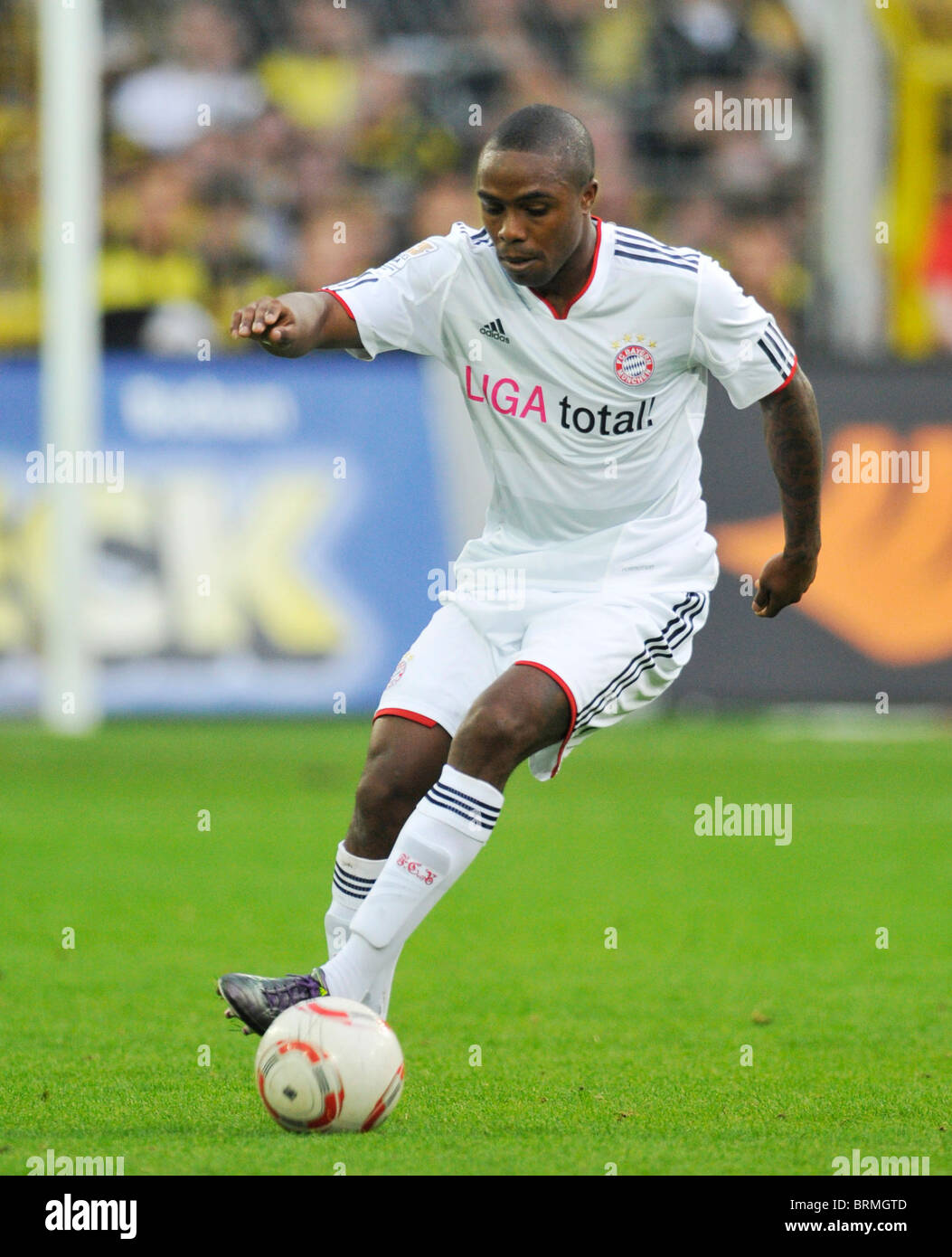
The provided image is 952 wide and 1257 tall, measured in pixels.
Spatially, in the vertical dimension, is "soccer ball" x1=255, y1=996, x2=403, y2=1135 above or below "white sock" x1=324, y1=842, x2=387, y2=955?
below

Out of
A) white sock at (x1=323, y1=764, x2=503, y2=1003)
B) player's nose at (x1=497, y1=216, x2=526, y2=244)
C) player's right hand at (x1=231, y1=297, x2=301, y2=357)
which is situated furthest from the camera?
player's nose at (x1=497, y1=216, x2=526, y2=244)

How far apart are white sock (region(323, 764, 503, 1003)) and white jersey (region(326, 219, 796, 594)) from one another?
2.41 ft

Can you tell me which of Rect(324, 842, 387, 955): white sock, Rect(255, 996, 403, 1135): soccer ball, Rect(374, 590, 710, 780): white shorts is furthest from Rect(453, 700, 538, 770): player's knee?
Rect(255, 996, 403, 1135): soccer ball

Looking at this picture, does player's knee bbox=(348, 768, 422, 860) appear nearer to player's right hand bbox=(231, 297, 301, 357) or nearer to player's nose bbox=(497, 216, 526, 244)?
player's right hand bbox=(231, 297, 301, 357)

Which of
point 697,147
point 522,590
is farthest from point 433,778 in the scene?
point 697,147

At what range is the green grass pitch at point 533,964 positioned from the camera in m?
4.45

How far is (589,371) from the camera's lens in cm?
517

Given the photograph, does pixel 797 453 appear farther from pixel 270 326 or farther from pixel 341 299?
pixel 270 326

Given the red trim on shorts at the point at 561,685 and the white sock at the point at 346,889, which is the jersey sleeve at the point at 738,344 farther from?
the white sock at the point at 346,889

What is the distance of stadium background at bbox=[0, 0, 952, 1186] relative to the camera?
16.8ft

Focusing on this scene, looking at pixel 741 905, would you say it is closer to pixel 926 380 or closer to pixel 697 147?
pixel 926 380

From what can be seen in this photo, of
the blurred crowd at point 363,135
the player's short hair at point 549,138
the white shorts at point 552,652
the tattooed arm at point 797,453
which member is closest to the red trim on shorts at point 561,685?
the white shorts at point 552,652

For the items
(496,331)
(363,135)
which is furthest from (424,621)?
(496,331)

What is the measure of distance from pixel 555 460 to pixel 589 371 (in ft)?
0.81
